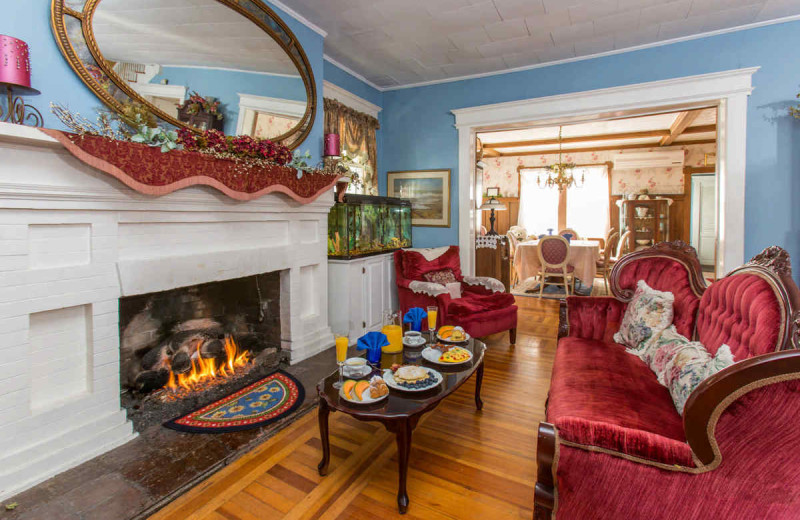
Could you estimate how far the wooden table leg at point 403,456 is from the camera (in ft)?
5.62

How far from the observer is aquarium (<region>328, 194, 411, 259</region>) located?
3.87m

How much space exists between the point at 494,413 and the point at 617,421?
42.2 inches

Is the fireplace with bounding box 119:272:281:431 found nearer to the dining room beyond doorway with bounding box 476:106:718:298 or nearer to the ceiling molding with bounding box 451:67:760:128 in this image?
the ceiling molding with bounding box 451:67:760:128

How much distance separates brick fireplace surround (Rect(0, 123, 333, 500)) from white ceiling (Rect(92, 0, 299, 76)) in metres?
0.77

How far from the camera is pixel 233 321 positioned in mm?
3260

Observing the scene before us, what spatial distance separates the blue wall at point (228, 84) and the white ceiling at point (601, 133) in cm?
448

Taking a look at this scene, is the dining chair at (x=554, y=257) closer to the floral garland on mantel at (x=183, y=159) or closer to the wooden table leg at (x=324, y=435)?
the floral garland on mantel at (x=183, y=159)

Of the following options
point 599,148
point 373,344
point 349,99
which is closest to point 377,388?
point 373,344

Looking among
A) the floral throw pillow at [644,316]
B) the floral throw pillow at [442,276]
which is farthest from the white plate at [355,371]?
the floral throw pillow at [442,276]

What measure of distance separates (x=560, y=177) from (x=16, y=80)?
25.4 ft

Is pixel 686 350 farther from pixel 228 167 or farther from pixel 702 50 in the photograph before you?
pixel 702 50

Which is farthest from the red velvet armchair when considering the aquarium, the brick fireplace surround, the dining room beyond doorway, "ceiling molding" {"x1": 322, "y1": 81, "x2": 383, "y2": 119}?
the dining room beyond doorway

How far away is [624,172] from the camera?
8.75 meters

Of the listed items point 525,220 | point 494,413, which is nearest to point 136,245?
point 494,413
